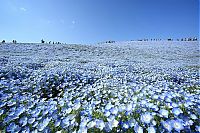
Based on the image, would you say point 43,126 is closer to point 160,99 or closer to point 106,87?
point 160,99

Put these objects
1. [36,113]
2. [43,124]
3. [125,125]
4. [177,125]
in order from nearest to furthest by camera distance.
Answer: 1. [177,125]
2. [125,125]
3. [43,124]
4. [36,113]

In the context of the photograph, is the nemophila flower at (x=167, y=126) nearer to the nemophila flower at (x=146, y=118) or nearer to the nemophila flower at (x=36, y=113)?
the nemophila flower at (x=146, y=118)

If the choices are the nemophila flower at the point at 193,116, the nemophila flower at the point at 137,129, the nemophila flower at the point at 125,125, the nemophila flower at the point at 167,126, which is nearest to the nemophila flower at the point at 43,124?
the nemophila flower at the point at 125,125

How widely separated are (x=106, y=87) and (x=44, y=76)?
2247mm

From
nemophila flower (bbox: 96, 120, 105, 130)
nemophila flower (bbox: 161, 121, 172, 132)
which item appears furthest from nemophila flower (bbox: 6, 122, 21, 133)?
nemophila flower (bbox: 161, 121, 172, 132)

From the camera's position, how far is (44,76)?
6957mm

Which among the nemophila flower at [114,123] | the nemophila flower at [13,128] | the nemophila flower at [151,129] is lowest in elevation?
the nemophila flower at [13,128]

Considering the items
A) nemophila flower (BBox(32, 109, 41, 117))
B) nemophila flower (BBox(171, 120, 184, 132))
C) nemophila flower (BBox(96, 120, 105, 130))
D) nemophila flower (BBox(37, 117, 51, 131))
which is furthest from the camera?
nemophila flower (BBox(32, 109, 41, 117))

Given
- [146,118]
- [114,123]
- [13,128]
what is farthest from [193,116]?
[13,128]

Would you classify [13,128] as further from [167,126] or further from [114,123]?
[167,126]

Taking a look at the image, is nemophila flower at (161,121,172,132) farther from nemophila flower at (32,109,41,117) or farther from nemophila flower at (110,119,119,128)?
nemophila flower at (32,109,41,117)

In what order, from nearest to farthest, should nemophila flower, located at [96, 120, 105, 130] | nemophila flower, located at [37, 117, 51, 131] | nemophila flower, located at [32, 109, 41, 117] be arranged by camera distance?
nemophila flower, located at [96, 120, 105, 130] → nemophila flower, located at [37, 117, 51, 131] → nemophila flower, located at [32, 109, 41, 117]

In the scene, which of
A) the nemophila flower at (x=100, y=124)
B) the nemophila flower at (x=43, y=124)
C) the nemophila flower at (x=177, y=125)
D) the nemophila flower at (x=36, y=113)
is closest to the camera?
the nemophila flower at (x=177, y=125)

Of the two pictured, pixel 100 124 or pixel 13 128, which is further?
pixel 13 128
